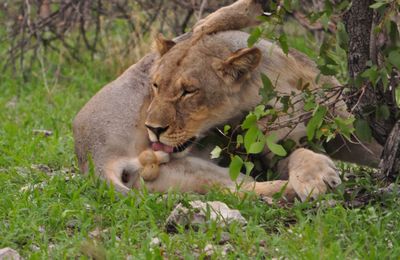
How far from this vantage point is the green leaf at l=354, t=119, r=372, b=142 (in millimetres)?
4258

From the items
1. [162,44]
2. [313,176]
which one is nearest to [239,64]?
[162,44]

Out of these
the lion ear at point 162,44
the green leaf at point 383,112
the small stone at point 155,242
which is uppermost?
the lion ear at point 162,44

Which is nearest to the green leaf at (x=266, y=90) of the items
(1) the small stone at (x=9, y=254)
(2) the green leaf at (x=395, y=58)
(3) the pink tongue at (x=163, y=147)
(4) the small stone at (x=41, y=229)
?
(2) the green leaf at (x=395, y=58)

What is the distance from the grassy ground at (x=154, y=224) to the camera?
371 cm

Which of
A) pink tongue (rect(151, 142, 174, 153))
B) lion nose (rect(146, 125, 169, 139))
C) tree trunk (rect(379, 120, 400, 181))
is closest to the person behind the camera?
tree trunk (rect(379, 120, 400, 181))

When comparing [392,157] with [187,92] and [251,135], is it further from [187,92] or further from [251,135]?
[187,92]

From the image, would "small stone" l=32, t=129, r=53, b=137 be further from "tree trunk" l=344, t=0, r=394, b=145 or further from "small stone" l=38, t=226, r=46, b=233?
"tree trunk" l=344, t=0, r=394, b=145

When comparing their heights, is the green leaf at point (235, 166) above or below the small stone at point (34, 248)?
above

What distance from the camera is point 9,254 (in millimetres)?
3727

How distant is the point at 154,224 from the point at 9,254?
65 cm

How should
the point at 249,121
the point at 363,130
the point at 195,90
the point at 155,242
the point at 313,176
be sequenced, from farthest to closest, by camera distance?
the point at 195,90, the point at 313,176, the point at 363,130, the point at 249,121, the point at 155,242

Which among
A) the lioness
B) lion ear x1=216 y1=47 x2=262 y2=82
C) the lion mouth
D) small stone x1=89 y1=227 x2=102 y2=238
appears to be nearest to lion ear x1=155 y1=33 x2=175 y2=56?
the lioness

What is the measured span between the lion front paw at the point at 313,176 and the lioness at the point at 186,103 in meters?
0.14

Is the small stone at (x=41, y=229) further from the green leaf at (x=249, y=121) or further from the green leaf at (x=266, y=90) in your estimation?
the green leaf at (x=266, y=90)
